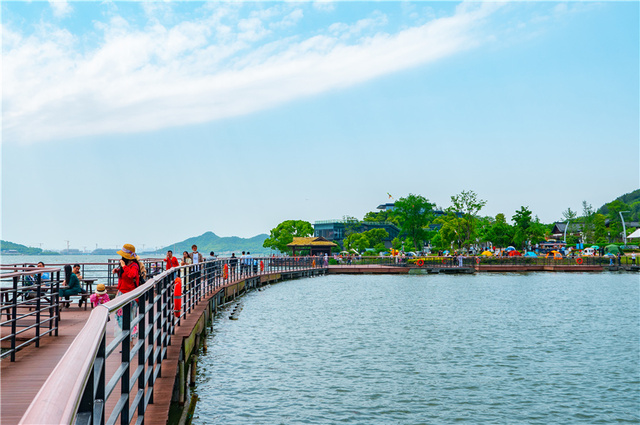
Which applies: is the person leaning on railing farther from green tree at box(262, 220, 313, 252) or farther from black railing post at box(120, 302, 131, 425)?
green tree at box(262, 220, 313, 252)

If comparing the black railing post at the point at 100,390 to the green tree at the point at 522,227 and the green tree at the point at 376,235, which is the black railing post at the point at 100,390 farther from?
the green tree at the point at 376,235

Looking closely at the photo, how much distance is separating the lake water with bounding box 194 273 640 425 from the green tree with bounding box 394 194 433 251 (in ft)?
269

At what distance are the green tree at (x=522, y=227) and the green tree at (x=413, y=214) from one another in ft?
55.2

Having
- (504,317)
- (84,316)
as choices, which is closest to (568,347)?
(504,317)

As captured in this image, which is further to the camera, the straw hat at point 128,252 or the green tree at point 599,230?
the green tree at point 599,230

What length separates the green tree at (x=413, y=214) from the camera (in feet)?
380

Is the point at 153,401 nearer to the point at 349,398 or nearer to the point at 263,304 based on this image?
the point at 349,398

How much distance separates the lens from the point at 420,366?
17562 millimetres

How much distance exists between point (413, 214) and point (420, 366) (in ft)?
327

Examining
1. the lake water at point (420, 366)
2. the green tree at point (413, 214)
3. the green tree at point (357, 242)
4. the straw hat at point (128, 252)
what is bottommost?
→ the lake water at point (420, 366)

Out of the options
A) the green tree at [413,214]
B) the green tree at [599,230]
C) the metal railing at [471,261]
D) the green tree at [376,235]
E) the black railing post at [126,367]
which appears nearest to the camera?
the black railing post at [126,367]

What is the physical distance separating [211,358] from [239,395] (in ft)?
15.6

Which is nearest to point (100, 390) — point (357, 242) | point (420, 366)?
point (420, 366)

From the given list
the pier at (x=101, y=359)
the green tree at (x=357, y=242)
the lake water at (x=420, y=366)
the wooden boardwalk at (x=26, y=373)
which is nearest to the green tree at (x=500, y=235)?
the green tree at (x=357, y=242)
